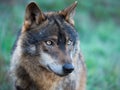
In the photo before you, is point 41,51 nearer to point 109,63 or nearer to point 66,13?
point 66,13

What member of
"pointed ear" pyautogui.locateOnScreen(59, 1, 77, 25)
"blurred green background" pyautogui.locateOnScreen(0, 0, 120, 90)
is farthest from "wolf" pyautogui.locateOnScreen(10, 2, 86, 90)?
"blurred green background" pyautogui.locateOnScreen(0, 0, 120, 90)

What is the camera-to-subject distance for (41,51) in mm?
8906

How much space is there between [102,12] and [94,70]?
4829mm

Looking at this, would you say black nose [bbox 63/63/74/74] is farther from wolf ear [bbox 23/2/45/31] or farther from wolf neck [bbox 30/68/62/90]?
wolf ear [bbox 23/2/45/31]

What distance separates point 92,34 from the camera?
1544 centimetres

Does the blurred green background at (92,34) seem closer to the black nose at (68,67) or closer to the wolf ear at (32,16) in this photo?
the wolf ear at (32,16)

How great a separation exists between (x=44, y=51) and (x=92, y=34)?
6616 millimetres

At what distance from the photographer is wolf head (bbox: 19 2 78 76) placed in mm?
8781

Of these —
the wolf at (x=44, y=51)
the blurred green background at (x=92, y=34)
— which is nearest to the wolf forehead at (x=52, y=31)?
the wolf at (x=44, y=51)

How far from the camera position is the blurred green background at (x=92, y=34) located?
38.2 ft

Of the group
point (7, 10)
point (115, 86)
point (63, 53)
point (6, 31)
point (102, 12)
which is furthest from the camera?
point (102, 12)

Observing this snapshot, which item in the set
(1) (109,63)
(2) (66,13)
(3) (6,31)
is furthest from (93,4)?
(2) (66,13)

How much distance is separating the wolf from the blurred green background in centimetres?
111

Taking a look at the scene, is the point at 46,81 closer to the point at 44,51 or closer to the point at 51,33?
the point at 44,51
